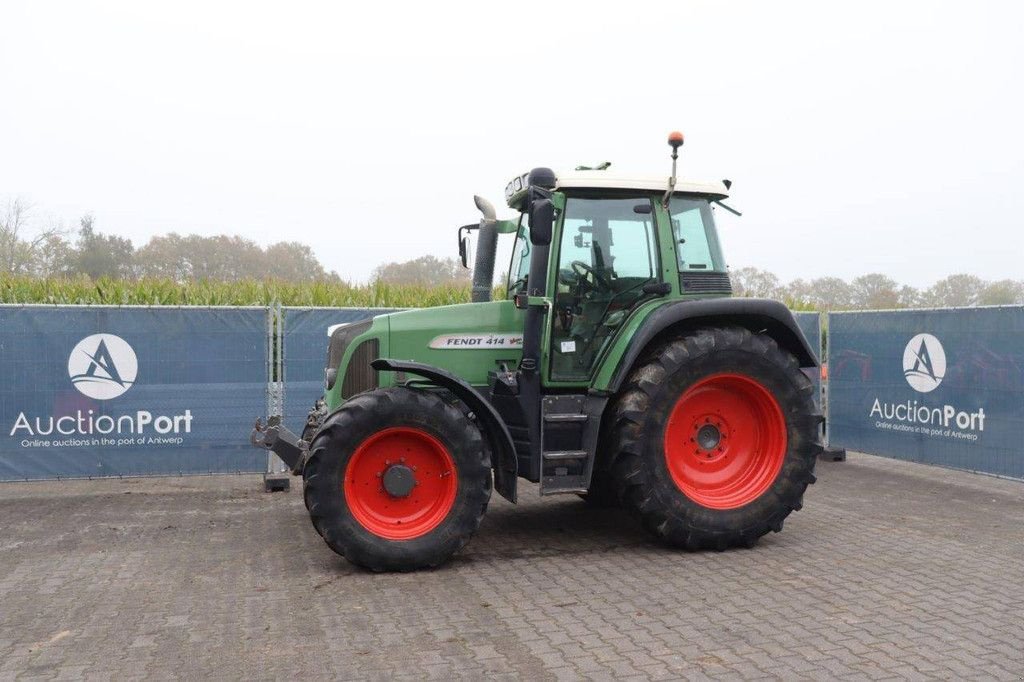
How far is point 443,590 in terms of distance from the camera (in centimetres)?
525

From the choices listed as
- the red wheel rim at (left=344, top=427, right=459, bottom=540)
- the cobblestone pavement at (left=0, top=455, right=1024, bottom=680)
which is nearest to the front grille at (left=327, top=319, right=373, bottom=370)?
the red wheel rim at (left=344, top=427, right=459, bottom=540)

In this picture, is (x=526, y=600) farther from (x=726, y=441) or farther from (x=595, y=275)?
(x=595, y=275)

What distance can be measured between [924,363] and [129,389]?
28.1ft

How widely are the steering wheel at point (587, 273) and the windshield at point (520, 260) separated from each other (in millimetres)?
421

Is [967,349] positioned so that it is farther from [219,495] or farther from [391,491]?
[219,495]

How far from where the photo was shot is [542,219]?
5.57m

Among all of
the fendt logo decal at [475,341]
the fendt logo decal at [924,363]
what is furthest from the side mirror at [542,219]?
the fendt logo decal at [924,363]

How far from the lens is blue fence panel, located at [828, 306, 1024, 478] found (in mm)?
8531

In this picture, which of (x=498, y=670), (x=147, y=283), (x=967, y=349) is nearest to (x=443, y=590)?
(x=498, y=670)

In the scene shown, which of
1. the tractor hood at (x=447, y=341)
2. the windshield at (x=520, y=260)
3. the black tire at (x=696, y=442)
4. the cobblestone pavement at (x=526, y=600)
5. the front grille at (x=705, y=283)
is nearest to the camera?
the cobblestone pavement at (x=526, y=600)

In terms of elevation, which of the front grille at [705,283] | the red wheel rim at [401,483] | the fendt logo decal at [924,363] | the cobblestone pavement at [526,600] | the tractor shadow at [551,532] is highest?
the front grille at [705,283]

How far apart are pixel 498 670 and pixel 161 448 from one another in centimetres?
619

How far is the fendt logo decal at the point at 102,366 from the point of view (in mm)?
8766

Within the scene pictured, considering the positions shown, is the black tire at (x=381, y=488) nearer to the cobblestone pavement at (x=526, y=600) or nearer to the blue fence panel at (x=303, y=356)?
the cobblestone pavement at (x=526, y=600)
